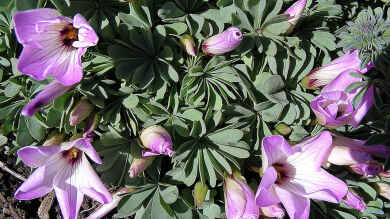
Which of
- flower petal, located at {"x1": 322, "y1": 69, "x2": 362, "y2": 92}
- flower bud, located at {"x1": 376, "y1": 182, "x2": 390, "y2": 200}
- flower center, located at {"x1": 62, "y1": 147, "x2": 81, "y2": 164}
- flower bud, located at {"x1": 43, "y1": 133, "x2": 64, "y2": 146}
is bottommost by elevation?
flower bud, located at {"x1": 376, "y1": 182, "x2": 390, "y2": 200}

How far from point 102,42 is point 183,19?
622mm

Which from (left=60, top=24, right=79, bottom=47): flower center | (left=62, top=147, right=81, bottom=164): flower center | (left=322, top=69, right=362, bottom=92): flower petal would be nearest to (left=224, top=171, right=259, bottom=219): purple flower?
(left=322, top=69, right=362, bottom=92): flower petal

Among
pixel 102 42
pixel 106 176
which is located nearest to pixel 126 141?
pixel 106 176

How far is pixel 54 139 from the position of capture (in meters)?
2.63

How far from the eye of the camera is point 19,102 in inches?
104

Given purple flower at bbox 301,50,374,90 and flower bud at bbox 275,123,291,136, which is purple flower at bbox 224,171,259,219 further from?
purple flower at bbox 301,50,374,90

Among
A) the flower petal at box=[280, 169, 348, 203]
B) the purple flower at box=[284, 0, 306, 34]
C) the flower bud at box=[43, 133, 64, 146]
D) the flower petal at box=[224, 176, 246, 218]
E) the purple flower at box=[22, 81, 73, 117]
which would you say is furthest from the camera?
the flower bud at box=[43, 133, 64, 146]

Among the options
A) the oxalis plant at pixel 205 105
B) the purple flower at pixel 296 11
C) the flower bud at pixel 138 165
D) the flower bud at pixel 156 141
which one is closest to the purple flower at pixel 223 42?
the oxalis plant at pixel 205 105

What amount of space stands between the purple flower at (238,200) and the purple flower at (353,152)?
2.08ft

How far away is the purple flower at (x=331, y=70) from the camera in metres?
2.49

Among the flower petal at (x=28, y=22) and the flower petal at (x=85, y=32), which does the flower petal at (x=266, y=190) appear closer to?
the flower petal at (x=85, y=32)

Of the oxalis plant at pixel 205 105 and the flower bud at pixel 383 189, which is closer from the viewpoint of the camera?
the oxalis plant at pixel 205 105

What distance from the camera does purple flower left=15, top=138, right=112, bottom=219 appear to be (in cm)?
204

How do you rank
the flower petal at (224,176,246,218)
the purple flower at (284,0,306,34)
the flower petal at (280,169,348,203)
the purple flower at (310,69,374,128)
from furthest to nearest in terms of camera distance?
the purple flower at (284,0,306,34)
the purple flower at (310,69,374,128)
the flower petal at (224,176,246,218)
the flower petal at (280,169,348,203)
